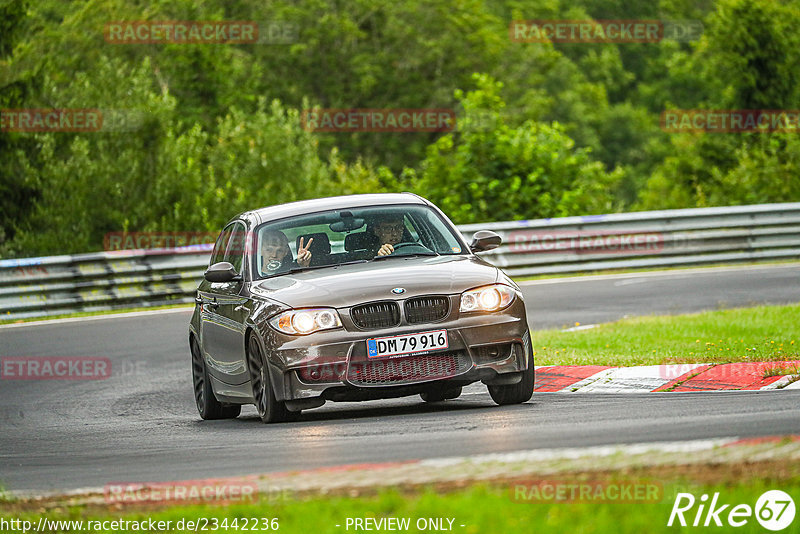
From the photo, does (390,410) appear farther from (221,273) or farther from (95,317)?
(95,317)

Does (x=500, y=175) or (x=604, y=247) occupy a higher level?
(x=500, y=175)

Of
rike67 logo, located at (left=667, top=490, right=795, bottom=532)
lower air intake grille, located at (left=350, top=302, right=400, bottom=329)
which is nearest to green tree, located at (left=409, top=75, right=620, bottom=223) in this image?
lower air intake grille, located at (left=350, top=302, right=400, bottom=329)

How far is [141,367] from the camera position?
50.4ft

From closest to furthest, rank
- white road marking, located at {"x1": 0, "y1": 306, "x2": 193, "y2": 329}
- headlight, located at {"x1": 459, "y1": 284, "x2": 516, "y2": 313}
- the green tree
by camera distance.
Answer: headlight, located at {"x1": 459, "y1": 284, "x2": 516, "y2": 313}
white road marking, located at {"x1": 0, "y1": 306, "x2": 193, "y2": 329}
the green tree

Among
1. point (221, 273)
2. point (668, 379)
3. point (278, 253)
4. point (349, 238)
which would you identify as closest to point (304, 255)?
point (278, 253)

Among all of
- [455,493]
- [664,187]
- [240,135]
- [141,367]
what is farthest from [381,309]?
[664,187]

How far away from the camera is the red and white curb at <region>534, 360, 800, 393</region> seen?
414 inches

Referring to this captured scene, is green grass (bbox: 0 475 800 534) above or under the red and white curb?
above

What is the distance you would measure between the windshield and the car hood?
223mm

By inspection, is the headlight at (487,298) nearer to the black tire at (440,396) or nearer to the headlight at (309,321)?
the headlight at (309,321)

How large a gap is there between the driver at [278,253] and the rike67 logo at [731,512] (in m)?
5.65

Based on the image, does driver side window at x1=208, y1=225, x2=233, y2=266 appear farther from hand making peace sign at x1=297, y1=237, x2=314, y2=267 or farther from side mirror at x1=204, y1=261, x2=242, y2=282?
hand making peace sign at x1=297, y1=237, x2=314, y2=267

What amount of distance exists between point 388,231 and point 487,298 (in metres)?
1.33

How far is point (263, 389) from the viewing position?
970 cm
